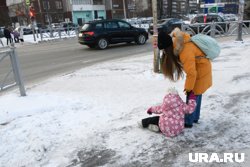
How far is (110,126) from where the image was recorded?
4.68 m

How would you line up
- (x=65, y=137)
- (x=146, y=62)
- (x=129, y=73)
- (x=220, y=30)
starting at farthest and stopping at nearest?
(x=220, y=30)
(x=146, y=62)
(x=129, y=73)
(x=65, y=137)

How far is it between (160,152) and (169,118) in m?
0.51

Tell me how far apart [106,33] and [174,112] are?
1310cm

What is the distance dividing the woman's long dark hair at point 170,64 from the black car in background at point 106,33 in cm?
1245

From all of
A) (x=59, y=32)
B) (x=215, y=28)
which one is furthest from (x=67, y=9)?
(x=215, y=28)

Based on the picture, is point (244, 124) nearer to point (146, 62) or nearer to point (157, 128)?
point (157, 128)

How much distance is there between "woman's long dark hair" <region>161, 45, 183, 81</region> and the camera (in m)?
3.90

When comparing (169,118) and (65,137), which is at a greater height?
(169,118)

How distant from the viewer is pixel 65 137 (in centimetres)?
437

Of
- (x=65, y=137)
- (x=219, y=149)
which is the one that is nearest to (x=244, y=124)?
(x=219, y=149)

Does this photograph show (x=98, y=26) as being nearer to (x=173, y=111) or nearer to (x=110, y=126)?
(x=110, y=126)

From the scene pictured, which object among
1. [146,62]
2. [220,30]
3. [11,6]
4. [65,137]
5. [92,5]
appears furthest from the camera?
[92,5]

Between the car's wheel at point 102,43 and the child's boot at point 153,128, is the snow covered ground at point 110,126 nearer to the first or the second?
the child's boot at point 153,128

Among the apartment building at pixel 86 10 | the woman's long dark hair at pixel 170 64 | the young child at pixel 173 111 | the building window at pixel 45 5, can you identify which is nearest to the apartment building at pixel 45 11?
the building window at pixel 45 5
